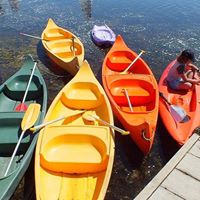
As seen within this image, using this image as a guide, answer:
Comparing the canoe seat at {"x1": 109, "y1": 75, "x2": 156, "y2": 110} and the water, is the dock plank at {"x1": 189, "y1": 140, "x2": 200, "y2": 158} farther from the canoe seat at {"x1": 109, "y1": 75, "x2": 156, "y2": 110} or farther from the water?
the canoe seat at {"x1": 109, "y1": 75, "x2": 156, "y2": 110}

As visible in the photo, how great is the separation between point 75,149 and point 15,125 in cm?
216

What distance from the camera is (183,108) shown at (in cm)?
1109

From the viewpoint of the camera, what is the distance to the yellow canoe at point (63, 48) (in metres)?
13.5

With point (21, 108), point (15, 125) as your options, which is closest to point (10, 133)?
point (15, 125)

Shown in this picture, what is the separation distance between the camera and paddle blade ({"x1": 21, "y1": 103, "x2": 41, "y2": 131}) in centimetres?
914

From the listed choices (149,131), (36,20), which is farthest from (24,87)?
(36,20)

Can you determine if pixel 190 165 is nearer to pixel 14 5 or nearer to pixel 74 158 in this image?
pixel 74 158

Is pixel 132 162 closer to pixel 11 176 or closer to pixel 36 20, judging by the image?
pixel 11 176

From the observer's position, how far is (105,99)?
1050 centimetres

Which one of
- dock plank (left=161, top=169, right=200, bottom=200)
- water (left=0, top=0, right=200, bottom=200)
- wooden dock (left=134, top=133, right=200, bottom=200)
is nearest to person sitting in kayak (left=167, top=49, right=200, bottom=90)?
water (left=0, top=0, right=200, bottom=200)

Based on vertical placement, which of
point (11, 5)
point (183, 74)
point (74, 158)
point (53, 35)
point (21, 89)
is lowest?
point (11, 5)

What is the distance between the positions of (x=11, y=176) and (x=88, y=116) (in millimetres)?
3164

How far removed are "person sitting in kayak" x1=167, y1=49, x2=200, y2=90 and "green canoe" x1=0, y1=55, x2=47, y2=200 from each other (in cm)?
470

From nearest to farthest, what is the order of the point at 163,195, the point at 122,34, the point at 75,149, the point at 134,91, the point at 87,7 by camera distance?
the point at 163,195 < the point at 75,149 < the point at 134,91 < the point at 122,34 < the point at 87,7
